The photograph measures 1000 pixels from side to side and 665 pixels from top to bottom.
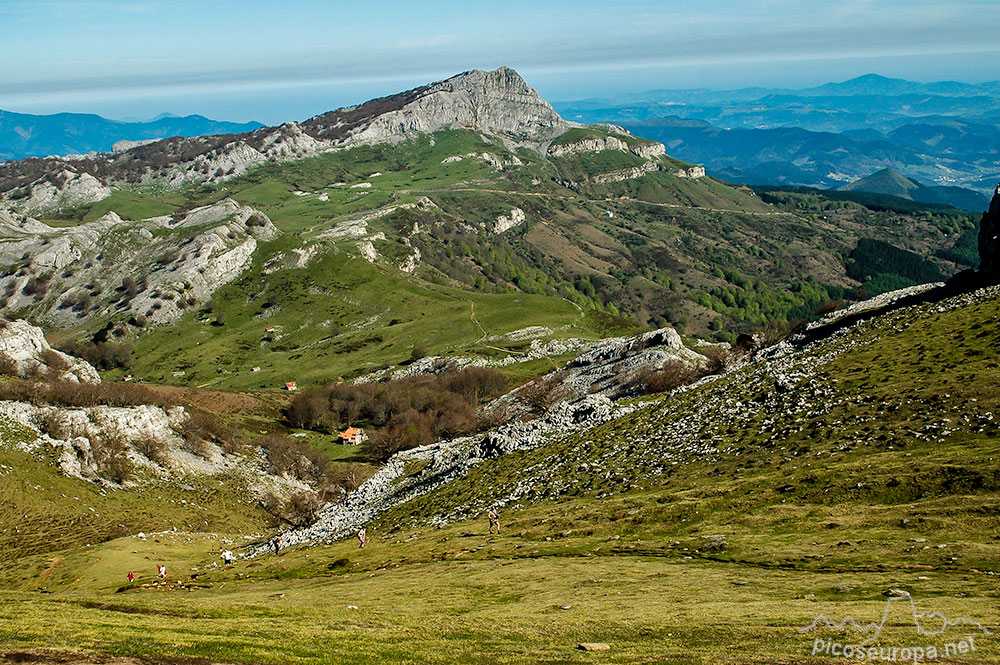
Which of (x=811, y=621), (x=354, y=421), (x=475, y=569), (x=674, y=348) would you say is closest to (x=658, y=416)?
(x=475, y=569)

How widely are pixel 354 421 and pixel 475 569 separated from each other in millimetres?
103423

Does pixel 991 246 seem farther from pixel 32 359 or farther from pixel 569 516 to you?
pixel 32 359

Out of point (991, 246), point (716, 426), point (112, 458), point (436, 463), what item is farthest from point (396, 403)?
point (991, 246)

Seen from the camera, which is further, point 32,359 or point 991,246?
point 32,359

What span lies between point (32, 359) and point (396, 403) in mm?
74347

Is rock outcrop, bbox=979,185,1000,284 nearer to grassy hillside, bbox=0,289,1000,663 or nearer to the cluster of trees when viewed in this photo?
grassy hillside, bbox=0,289,1000,663

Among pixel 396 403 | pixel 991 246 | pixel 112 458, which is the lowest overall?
pixel 396 403

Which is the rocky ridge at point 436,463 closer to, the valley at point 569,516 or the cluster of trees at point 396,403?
the valley at point 569,516

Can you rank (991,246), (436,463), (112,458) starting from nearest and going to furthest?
(436,463), (991,246), (112,458)

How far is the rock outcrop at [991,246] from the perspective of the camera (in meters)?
76.7

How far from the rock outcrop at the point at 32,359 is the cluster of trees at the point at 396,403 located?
43.8 meters

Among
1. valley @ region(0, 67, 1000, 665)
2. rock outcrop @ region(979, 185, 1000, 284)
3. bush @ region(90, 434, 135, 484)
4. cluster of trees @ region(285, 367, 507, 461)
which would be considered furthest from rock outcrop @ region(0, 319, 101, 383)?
rock outcrop @ region(979, 185, 1000, 284)

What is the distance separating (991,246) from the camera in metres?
82.8

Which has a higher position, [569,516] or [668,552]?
[668,552]
